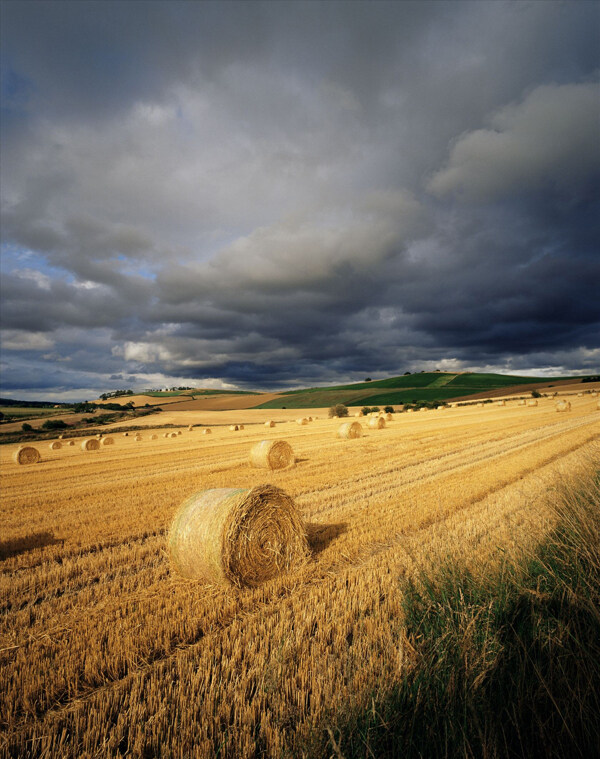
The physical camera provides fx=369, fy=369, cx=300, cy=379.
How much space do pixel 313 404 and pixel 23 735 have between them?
252ft

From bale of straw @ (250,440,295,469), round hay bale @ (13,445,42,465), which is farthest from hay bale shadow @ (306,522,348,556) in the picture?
round hay bale @ (13,445,42,465)

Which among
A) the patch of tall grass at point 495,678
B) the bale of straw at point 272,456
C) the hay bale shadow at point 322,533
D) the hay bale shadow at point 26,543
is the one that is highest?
the patch of tall grass at point 495,678

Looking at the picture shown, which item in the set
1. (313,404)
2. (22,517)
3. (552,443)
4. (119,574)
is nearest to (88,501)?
(22,517)

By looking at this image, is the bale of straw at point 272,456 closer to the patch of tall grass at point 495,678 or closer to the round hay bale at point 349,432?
the round hay bale at point 349,432

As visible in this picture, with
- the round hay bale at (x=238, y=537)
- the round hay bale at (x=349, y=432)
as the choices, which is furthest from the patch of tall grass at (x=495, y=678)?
the round hay bale at (x=349, y=432)

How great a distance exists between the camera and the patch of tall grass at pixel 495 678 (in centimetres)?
220

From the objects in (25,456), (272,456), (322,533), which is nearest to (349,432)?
(272,456)

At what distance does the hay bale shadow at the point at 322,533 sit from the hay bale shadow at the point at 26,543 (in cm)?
503

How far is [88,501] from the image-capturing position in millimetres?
10891

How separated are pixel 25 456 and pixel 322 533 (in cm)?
2076

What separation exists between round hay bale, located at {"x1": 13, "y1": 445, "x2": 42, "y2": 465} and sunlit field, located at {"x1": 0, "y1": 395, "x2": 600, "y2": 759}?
1204cm

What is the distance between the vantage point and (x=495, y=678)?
105 inches

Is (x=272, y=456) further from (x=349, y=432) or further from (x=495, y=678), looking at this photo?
(x=495, y=678)

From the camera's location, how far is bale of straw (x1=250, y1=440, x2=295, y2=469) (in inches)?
575
